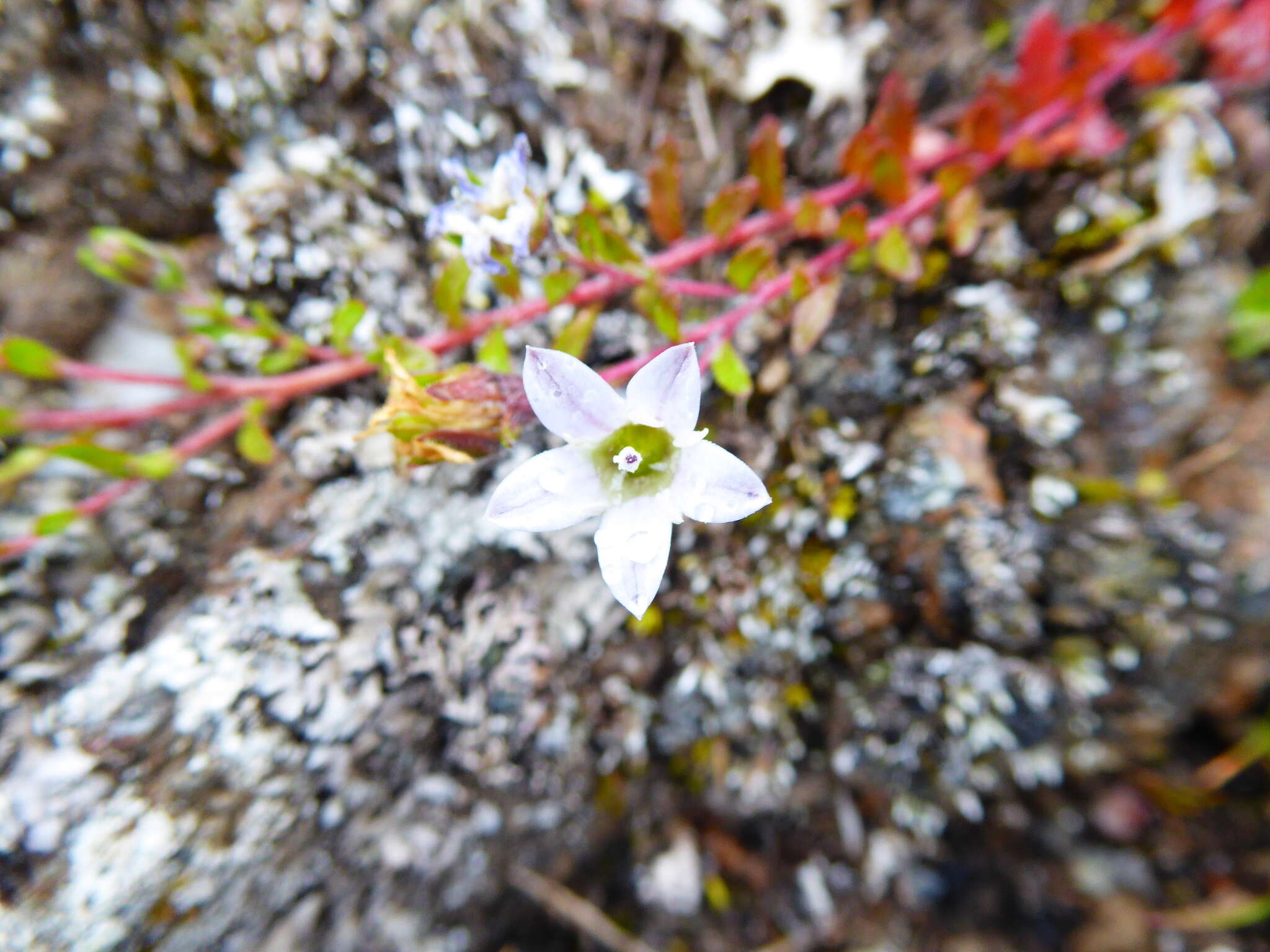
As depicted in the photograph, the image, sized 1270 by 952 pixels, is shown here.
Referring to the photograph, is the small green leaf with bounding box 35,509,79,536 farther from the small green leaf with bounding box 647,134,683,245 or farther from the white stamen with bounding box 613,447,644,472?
the small green leaf with bounding box 647,134,683,245

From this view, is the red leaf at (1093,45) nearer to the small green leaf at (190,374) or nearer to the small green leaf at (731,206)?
the small green leaf at (731,206)

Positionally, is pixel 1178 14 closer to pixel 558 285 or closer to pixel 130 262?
pixel 558 285

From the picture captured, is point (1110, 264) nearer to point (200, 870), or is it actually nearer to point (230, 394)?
Result: point (230, 394)

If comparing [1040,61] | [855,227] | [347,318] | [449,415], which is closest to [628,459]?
[449,415]

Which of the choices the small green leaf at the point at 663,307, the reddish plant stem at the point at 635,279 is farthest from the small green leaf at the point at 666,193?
the small green leaf at the point at 663,307

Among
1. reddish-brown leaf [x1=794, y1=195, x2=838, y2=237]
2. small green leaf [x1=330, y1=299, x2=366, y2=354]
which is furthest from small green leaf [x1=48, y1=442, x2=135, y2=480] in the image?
reddish-brown leaf [x1=794, y1=195, x2=838, y2=237]

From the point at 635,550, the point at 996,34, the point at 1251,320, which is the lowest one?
the point at 1251,320

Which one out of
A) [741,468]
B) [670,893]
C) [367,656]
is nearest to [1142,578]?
[741,468]
